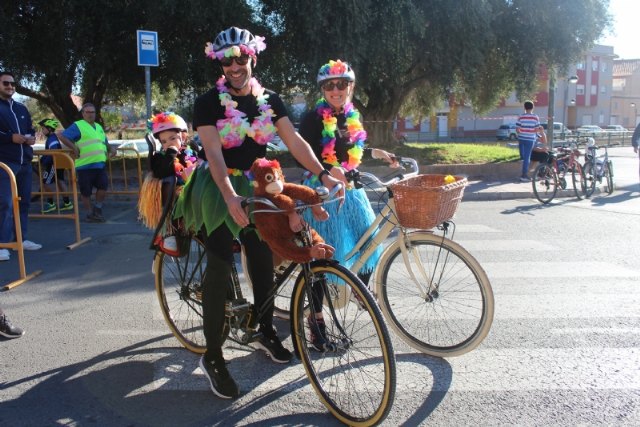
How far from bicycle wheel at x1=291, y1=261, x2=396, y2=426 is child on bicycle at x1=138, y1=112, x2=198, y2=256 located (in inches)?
45.8

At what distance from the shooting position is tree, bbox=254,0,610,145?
42.8 ft

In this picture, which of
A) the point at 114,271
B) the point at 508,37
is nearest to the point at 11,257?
the point at 114,271

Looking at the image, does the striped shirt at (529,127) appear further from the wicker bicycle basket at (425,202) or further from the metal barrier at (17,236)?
the metal barrier at (17,236)

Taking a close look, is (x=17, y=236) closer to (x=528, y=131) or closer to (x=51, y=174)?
(x=51, y=174)

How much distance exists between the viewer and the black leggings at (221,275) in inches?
127

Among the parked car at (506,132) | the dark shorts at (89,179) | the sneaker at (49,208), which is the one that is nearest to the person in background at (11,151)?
the dark shorts at (89,179)

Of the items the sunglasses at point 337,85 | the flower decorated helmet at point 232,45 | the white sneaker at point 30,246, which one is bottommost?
the white sneaker at point 30,246

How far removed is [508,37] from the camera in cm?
1596

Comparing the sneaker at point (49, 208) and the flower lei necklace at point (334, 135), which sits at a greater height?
the flower lei necklace at point (334, 135)

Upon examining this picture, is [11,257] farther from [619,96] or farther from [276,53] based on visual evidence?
[619,96]

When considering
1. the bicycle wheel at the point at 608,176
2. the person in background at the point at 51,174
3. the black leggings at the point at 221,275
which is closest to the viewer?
the black leggings at the point at 221,275

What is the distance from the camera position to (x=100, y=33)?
13188 millimetres

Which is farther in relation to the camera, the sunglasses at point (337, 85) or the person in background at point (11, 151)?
the person in background at point (11, 151)

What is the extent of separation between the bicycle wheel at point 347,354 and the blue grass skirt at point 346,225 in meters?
0.55
